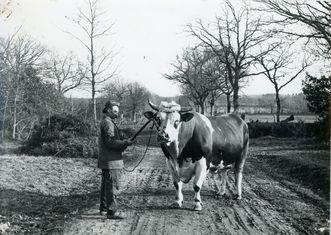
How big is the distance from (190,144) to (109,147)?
179 cm

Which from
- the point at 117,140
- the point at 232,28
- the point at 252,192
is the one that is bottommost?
the point at 252,192

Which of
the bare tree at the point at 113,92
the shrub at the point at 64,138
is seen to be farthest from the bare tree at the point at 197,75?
the shrub at the point at 64,138

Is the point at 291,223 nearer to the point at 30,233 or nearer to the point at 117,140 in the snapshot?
the point at 117,140

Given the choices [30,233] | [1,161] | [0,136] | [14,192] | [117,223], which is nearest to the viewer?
[30,233]

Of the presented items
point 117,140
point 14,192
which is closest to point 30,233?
point 117,140

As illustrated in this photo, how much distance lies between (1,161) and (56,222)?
7.20 metres

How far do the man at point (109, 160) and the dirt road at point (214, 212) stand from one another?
279 mm

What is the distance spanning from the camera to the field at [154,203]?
7082mm

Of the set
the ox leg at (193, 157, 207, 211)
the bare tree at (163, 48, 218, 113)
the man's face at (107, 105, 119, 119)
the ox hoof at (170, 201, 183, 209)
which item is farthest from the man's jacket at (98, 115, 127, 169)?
the bare tree at (163, 48, 218, 113)

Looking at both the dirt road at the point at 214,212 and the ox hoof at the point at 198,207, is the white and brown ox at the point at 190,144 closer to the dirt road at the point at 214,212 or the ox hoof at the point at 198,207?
the ox hoof at the point at 198,207

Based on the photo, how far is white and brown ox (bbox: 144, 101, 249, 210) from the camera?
8.28 metres

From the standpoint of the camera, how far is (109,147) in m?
7.76

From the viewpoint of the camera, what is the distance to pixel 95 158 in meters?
17.2

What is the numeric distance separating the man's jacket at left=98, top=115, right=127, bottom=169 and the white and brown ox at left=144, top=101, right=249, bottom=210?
0.81 m
